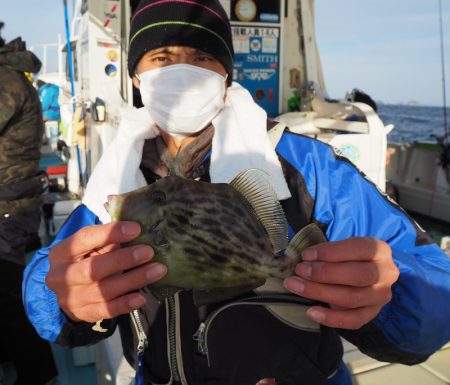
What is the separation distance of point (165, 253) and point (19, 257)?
2.75 m

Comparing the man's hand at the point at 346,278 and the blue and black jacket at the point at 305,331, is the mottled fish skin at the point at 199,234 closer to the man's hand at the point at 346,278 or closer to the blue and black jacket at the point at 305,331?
the man's hand at the point at 346,278

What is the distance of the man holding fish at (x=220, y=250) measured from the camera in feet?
3.74

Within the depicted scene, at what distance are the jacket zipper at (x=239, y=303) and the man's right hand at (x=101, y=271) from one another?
44 centimetres

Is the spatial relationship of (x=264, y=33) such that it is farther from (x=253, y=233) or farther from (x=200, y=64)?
(x=253, y=233)

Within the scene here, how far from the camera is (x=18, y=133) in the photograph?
3.48 metres

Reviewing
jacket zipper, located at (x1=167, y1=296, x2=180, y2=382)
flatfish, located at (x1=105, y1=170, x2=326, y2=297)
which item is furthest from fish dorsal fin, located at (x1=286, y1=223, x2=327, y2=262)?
jacket zipper, located at (x1=167, y1=296, x2=180, y2=382)

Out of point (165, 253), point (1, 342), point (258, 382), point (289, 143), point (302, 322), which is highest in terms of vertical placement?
point (289, 143)

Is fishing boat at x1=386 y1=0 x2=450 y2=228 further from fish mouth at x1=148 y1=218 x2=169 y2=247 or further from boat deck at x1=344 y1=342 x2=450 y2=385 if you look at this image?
fish mouth at x1=148 y1=218 x2=169 y2=247

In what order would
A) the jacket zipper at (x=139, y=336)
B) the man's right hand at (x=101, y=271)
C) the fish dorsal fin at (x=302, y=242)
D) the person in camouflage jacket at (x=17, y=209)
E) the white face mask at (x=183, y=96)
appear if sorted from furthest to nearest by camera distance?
1. the person in camouflage jacket at (x=17, y=209)
2. the white face mask at (x=183, y=96)
3. the jacket zipper at (x=139, y=336)
4. the fish dorsal fin at (x=302, y=242)
5. the man's right hand at (x=101, y=271)

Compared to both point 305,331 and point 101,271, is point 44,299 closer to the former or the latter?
point 101,271

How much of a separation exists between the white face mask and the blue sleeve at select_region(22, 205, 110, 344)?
52 cm

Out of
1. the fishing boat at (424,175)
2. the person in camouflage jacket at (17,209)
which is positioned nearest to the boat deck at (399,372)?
the person in camouflage jacket at (17,209)

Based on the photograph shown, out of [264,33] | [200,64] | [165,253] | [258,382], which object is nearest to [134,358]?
[258,382]

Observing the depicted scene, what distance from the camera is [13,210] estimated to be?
3.41 metres
